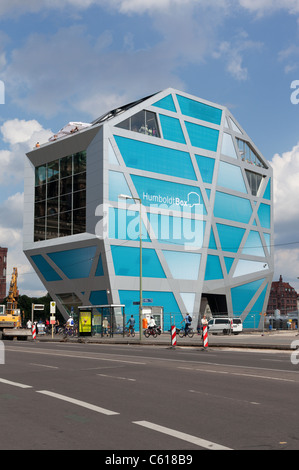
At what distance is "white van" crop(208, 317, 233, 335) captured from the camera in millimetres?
55250

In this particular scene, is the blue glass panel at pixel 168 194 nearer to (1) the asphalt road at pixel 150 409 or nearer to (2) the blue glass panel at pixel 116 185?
(2) the blue glass panel at pixel 116 185

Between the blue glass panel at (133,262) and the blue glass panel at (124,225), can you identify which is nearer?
the blue glass panel at (124,225)

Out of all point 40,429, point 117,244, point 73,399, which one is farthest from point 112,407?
point 117,244

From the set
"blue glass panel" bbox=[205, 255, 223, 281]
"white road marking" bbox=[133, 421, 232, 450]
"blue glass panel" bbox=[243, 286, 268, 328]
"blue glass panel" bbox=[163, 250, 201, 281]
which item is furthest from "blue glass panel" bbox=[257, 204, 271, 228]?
"white road marking" bbox=[133, 421, 232, 450]

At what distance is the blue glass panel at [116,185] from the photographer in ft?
200

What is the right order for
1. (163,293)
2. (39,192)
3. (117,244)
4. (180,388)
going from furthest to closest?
(39,192)
(163,293)
(117,244)
(180,388)

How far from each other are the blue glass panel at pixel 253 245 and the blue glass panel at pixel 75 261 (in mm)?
24131

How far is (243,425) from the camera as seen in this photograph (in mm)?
7703

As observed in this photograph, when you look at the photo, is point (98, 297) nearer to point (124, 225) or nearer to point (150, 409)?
point (124, 225)

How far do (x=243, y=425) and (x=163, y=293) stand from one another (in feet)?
187

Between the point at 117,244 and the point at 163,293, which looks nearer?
the point at 117,244

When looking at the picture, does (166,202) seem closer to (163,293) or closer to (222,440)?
(163,293)

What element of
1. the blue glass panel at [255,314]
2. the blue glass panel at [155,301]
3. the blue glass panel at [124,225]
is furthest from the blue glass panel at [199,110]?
the blue glass panel at [255,314]

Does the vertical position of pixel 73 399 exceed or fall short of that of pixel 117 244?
it falls short
